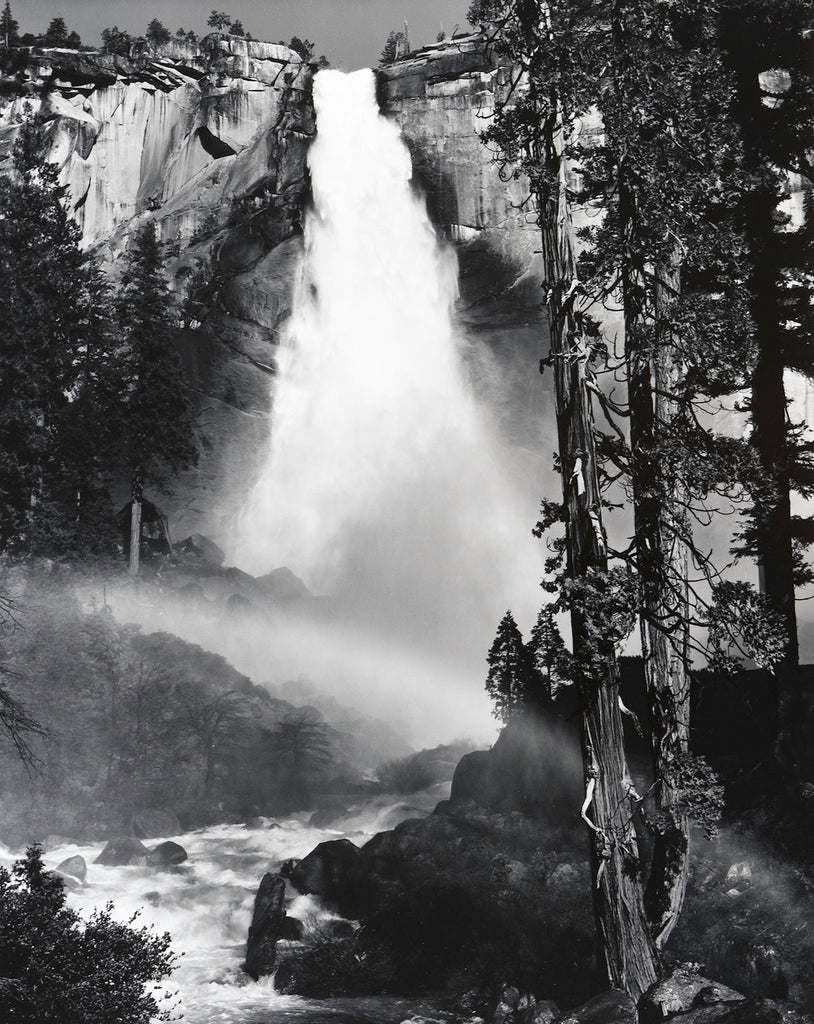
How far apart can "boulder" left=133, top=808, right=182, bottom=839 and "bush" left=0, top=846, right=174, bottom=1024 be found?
10810 mm

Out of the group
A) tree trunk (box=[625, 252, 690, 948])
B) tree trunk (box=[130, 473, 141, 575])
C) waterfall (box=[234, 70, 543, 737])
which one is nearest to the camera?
tree trunk (box=[625, 252, 690, 948])

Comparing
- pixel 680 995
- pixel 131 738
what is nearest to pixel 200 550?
pixel 131 738

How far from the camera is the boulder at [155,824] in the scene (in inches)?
810

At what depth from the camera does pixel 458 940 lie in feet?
44.7

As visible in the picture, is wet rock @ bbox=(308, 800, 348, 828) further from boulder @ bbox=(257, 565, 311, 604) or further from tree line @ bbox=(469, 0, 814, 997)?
boulder @ bbox=(257, 565, 311, 604)

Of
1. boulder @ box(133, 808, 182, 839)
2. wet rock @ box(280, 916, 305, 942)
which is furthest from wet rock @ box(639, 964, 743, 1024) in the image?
boulder @ box(133, 808, 182, 839)

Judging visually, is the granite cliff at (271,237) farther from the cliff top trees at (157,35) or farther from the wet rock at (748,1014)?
the wet rock at (748,1014)

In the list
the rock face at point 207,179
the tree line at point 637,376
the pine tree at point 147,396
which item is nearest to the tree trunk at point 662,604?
the tree line at point 637,376

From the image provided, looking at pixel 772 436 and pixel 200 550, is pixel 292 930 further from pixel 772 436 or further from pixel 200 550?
pixel 200 550

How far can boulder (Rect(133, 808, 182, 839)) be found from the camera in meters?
20.6

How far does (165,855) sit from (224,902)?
3.14 m

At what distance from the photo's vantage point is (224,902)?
1606 centimetres

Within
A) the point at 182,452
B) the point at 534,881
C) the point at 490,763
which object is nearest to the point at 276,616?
the point at 182,452

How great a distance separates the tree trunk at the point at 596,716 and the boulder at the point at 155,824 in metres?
14.0
